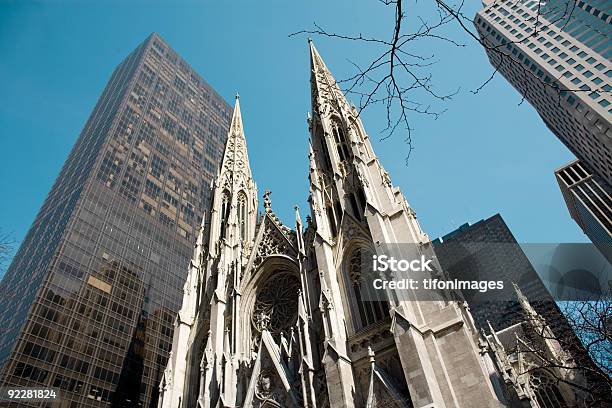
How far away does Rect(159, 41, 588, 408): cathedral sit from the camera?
15133mm

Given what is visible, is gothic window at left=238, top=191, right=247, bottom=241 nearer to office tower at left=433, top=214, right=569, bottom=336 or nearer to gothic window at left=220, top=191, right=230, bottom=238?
gothic window at left=220, top=191, right=230, bottom=238

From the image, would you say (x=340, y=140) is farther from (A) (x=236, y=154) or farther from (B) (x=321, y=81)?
(A) (x=236, y=154)

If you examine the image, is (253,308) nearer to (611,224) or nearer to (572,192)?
(611,224)

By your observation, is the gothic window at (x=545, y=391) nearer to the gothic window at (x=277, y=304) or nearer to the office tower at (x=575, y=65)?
the gothic window at (x=277, y=304)

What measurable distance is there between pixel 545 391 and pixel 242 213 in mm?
25204

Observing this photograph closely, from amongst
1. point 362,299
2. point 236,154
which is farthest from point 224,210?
point 362,299

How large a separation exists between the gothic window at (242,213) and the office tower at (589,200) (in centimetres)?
5613

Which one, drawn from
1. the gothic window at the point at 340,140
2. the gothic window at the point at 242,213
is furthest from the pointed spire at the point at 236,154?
the gothic window at the point at 340,140

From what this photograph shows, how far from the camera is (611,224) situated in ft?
206

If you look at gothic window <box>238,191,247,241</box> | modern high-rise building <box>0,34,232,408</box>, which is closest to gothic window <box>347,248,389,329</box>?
gothic window <box>238,191,247,241</box>

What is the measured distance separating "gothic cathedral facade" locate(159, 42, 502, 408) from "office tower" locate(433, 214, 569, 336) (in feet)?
111

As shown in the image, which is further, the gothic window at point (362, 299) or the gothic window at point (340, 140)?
the gothic window at point (340, 140)

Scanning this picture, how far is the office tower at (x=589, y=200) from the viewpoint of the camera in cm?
6439

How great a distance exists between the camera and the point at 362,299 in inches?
759
